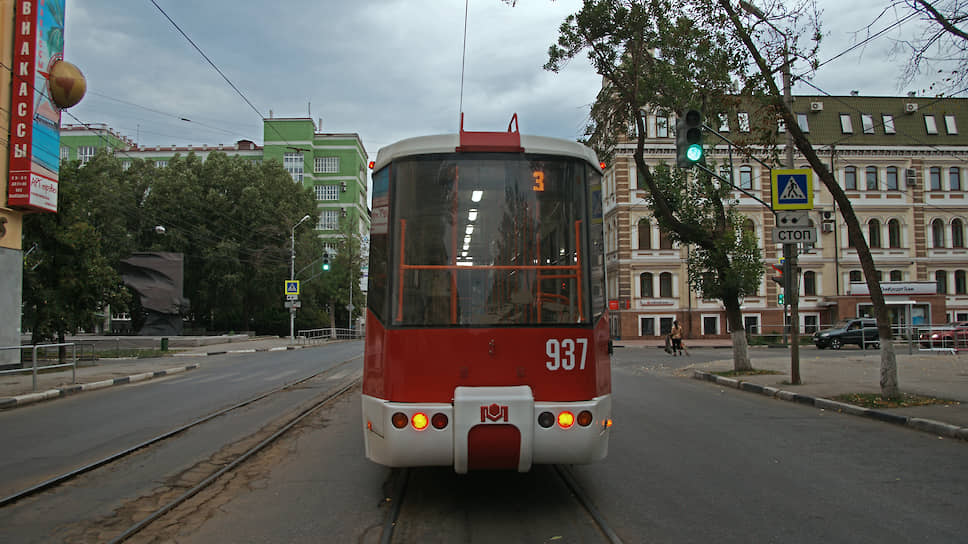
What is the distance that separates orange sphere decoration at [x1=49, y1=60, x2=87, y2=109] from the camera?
751 inches

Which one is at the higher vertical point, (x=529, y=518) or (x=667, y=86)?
(x=667, y=86)

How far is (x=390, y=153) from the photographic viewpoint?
5.61 metres

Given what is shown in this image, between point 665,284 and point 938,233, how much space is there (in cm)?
2065

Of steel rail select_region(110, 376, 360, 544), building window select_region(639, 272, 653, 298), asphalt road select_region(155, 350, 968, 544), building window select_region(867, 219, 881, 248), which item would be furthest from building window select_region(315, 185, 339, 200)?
asphalt road select_region(155, 350, 968, 544)

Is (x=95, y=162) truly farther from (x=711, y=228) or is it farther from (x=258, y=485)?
(x=258, y=485)

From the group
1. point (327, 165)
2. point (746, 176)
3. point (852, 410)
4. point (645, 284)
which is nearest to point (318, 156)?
point (327, 165)

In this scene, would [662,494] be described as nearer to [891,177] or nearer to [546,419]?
[546,419]

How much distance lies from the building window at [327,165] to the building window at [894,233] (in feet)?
180

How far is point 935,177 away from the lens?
48.8m

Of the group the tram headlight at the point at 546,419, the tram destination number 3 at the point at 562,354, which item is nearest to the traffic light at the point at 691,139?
the tram destination number 3 at the point at 562,354

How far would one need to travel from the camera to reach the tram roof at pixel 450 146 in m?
5.50

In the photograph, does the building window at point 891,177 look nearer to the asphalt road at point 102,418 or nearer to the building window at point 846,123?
the building window at point 846,123

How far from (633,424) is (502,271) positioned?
18.1 ft

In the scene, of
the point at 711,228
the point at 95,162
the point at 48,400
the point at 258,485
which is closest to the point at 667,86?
the point at 711,228
